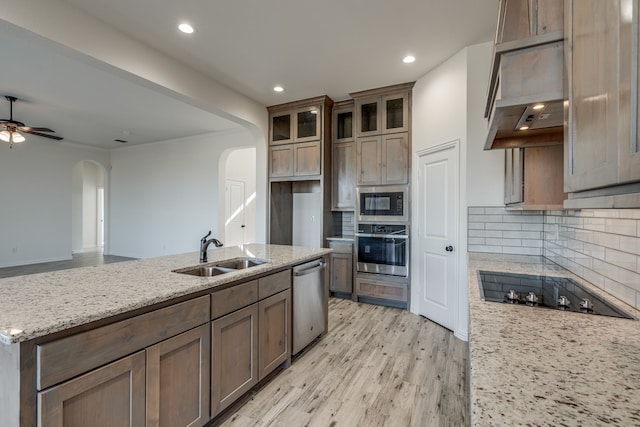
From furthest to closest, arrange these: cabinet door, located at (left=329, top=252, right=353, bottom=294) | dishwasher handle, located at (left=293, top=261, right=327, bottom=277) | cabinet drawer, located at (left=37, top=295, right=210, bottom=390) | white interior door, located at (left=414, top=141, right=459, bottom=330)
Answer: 1. cabinet door, located at (left=329, top=252, right=353, bottom=294)
2. white interior door, located at (left=414, top=141, right=459, bottom=330)
3. dishwasher handle, located at (left=293, top=261, right=327, bottom=277)
4. cabinet drawer, located at (left=37, top=295, right=210, bottom=390)

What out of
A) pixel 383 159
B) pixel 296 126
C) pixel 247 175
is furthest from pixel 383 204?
pixel 247 175

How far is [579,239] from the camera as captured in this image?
1.78m

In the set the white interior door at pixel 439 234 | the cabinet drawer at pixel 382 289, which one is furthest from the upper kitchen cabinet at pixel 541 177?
the cabinet drawer at pixel 382 289

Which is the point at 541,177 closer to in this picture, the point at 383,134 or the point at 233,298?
the point at 233,298

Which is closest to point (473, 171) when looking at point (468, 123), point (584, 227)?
point (468, 123)

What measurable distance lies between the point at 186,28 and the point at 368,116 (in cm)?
244

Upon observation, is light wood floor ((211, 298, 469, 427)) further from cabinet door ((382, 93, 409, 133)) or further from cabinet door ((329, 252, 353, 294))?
cabinet door ((382, 93, 409, 133))

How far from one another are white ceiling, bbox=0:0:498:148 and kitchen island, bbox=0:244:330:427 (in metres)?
1.92

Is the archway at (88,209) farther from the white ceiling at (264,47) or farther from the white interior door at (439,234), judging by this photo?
the white interior door at (439,234)

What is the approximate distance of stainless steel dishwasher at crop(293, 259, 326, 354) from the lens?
2.54 m

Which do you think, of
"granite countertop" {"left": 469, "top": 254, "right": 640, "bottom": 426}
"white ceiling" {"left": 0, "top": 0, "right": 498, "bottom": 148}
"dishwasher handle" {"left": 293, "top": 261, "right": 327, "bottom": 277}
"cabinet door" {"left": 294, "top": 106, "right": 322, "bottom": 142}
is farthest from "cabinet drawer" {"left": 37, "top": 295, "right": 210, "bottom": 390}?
"cabinet door" {"left": 294, "top": 106, "right": 322, "bottom": 142}

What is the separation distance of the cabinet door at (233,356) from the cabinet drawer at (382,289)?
2.35 metres

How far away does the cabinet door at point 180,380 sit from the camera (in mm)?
1406

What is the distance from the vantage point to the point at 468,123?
2918 millimetres
